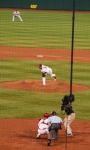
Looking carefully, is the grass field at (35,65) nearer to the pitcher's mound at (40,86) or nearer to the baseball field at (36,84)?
the baseball field at (36,84)

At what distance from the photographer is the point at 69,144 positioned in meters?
16.0

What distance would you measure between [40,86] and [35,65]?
23.9ft

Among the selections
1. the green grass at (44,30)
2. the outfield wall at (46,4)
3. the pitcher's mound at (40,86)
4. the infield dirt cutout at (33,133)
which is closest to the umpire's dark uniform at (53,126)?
the infield dirt cutout at (33,133)

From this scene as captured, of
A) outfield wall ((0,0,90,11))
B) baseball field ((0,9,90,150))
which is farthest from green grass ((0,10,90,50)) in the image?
outfield wall ((0,0,90,11))

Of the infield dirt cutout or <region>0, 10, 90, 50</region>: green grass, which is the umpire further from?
<region>0, 10, 90, 50</region>: green grass

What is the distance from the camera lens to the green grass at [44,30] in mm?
44719

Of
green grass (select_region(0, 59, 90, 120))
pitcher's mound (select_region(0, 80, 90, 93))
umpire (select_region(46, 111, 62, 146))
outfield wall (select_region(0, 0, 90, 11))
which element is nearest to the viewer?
umpire (select_region(46, 111, 62, 146))

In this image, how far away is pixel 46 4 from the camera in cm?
7856

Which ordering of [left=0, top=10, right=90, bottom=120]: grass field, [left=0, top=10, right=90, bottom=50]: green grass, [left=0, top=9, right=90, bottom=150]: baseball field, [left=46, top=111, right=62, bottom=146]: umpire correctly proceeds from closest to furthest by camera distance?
1. [left=46, top=111, right=62, bottom=146]: umpire
2. [left=0, top=9, right=90, bottom=150]: baseball field
3. [left=0, top=10, right=90, bottom=120]: grass field
4. [left=0, top=10, right=90, bottom=50]: green grass

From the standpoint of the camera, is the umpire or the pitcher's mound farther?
the pitcher's mound

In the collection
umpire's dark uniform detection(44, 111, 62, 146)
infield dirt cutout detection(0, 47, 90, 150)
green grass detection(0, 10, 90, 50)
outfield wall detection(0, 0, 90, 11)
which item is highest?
outfield wall detection(0, 0, 90, 11)

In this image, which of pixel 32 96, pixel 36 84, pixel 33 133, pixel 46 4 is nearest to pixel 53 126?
pixel 33 133

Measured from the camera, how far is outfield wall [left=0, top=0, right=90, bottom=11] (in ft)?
249

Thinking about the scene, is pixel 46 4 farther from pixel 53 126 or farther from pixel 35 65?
pixel 53 126
